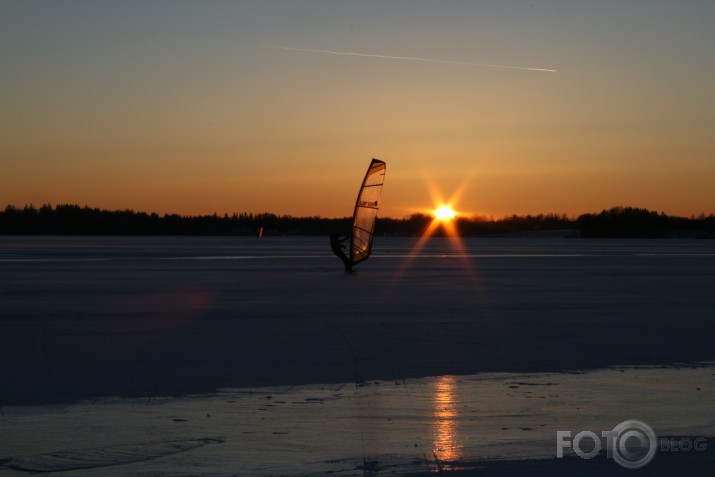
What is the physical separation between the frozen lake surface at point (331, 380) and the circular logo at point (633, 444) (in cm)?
13

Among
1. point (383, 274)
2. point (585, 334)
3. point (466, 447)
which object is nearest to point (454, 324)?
point (585, 334)

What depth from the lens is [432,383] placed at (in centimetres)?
804

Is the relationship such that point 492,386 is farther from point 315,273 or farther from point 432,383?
point 315,273

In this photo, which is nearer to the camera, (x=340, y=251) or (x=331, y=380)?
(x=331, y=380)

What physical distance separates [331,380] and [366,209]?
70.7ft

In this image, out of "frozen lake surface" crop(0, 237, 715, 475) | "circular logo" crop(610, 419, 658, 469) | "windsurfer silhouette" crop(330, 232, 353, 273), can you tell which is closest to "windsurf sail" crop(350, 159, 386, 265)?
"windsurfer silhouette" crop(330, 232, 353, 273)

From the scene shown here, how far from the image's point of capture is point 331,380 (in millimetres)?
8164

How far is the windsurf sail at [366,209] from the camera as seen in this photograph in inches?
1136

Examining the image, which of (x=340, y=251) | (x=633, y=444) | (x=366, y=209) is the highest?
(x=366, y=209)

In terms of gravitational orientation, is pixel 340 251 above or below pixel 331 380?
above

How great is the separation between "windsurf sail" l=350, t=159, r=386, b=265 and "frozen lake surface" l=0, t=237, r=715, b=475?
12.1m

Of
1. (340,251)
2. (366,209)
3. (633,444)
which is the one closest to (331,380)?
(633,444)

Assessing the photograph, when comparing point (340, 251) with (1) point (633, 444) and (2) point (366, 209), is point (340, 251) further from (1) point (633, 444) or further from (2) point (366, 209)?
(1) point (633, 444)

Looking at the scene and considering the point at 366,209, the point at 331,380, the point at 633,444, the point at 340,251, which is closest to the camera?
the point at 633,444
